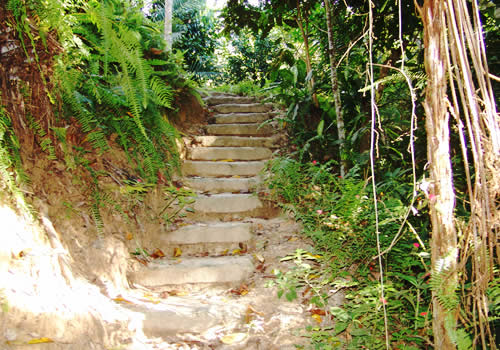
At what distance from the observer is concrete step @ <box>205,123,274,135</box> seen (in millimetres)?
4957

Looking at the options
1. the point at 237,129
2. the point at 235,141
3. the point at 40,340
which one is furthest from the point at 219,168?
the point at 40,340

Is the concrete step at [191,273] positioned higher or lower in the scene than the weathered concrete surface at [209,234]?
lower

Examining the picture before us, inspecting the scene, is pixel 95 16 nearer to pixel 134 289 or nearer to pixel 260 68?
pixel 134 289

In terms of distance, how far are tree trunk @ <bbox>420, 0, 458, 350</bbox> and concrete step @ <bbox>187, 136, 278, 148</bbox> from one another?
3551mm

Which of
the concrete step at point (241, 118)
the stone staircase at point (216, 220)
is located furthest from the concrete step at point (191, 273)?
the concrete step at point (241, 118)

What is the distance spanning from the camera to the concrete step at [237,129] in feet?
16.3

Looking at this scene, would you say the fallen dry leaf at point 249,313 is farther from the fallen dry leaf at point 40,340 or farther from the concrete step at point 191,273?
the fallen dry leaf at point 40,340

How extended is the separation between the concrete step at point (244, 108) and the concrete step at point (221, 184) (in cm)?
216

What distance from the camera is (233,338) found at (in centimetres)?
178

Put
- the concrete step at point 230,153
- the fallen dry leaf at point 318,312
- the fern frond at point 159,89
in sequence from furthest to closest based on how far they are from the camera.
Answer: the concrete step at point 230,153, the fern frond at point 159,89, the fallen dry leaf at point 318,312

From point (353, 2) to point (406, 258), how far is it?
8.98 ft

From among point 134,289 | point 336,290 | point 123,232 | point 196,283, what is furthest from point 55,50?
point 336,290

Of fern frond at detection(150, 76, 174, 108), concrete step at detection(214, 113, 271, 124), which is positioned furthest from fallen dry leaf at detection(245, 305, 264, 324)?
concrete step at detection(214, 113, 271, 124)

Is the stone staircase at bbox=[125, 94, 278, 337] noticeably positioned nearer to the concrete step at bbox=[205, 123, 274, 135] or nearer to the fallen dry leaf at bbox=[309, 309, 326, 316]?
the concrete step at bbox=[205, 123, 274, 135]
